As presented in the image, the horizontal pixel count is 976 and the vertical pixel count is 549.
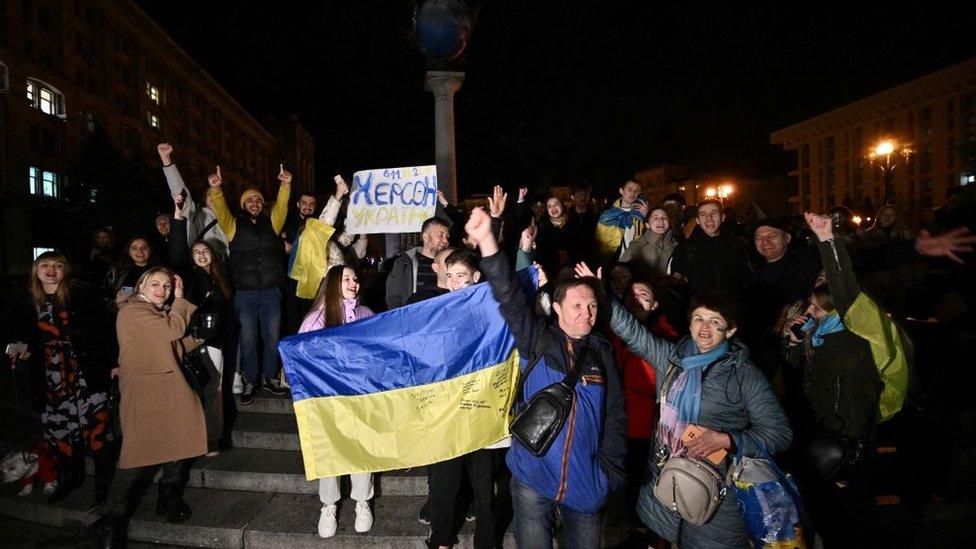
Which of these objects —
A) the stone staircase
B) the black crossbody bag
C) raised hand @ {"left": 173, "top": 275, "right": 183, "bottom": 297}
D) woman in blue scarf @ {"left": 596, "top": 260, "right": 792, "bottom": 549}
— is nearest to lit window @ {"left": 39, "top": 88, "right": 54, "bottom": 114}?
the stone staircase

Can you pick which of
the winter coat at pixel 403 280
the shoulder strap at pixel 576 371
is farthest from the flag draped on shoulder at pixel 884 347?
the winter coat at pixel 403 280

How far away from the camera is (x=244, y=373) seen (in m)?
6.12

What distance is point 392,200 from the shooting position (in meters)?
7.17

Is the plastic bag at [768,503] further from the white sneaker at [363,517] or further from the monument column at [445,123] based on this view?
the monument column at [445,123]

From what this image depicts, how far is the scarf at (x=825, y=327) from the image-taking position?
3.89 meters

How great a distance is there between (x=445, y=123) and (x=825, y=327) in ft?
26.7

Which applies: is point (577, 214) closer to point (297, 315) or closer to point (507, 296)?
point (297, 315)

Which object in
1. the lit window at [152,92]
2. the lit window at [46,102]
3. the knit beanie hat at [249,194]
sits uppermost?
the lit window at [152,92]

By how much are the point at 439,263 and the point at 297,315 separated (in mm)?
3478

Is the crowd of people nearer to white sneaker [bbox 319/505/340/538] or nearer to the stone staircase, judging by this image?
white sneaker [bbox 319/505/340/538]

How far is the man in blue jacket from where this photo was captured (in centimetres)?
299

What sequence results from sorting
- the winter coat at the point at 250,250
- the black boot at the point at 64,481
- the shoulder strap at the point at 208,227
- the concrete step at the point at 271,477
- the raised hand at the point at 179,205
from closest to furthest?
1. the concrete step at the point at 271,477
2. the black boot at the point at 64,481
3. the raised hand at the point at 179,205
4. the winter coat at the point at 250,250
5. the shoulder strap at the point at 208,227

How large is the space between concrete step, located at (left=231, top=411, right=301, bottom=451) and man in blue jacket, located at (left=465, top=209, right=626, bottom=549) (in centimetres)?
325

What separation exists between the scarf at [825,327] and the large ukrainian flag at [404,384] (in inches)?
90.6
